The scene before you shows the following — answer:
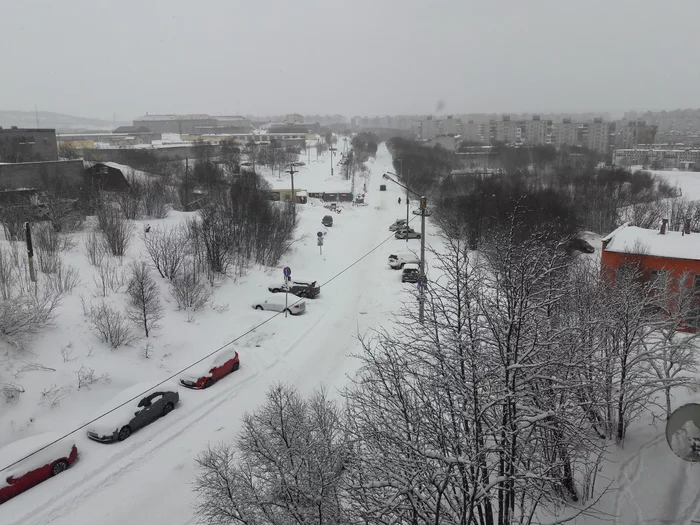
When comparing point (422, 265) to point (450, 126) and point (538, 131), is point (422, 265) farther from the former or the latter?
point (450, 126)

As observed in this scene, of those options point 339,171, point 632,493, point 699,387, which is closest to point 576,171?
point 339,171

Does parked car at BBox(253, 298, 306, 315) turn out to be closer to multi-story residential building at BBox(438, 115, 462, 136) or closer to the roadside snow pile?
the roadside snow pile

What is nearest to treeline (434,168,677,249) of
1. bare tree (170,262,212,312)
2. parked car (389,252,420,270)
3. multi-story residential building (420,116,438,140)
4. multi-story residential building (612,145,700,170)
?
parked car (389,252,420,270)

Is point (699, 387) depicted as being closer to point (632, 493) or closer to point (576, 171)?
point (632, 493)

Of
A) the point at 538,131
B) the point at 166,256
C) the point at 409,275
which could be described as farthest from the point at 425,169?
the point at 538,131

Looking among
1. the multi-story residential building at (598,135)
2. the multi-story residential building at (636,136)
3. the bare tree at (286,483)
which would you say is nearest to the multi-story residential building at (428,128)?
the multi-story residential building at (598,135)

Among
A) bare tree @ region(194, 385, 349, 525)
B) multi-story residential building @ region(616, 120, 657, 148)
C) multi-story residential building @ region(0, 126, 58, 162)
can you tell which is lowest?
bare tree @ region(194, 385, 349, 525)
